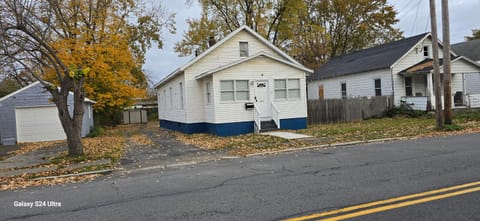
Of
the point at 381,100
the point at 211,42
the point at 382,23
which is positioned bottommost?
the point at 381,100

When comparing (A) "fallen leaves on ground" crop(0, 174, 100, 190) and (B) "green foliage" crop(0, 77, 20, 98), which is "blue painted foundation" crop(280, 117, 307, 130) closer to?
(A) "fallen leaves on ground" crop(0, 174, 100, 190)

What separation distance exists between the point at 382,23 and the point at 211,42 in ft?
89.4

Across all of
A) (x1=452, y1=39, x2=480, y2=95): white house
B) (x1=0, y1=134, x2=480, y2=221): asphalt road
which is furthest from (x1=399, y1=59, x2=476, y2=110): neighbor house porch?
(x1=0, y1=134, x2=480, y2=221): asphalt road

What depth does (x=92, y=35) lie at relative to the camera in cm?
2417

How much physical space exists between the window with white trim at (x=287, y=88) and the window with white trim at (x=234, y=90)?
1.74 m

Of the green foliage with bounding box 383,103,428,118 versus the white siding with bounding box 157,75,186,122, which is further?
the green foliage with bounding box 383,103,428,118

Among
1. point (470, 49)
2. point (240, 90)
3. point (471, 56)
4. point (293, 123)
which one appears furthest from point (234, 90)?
point (470, 49)

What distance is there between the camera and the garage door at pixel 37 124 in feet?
68.5

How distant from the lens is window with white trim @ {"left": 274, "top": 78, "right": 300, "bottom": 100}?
18.1m

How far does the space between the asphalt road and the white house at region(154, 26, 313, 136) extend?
7899 millimetres

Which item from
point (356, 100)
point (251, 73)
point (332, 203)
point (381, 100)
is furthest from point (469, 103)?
point (332, 203)

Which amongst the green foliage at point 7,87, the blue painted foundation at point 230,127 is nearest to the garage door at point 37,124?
the blue painted foundation at point 230,127

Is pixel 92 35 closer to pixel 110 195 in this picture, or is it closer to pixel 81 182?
pixel 81 182

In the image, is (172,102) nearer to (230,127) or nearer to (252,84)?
(230,127)
